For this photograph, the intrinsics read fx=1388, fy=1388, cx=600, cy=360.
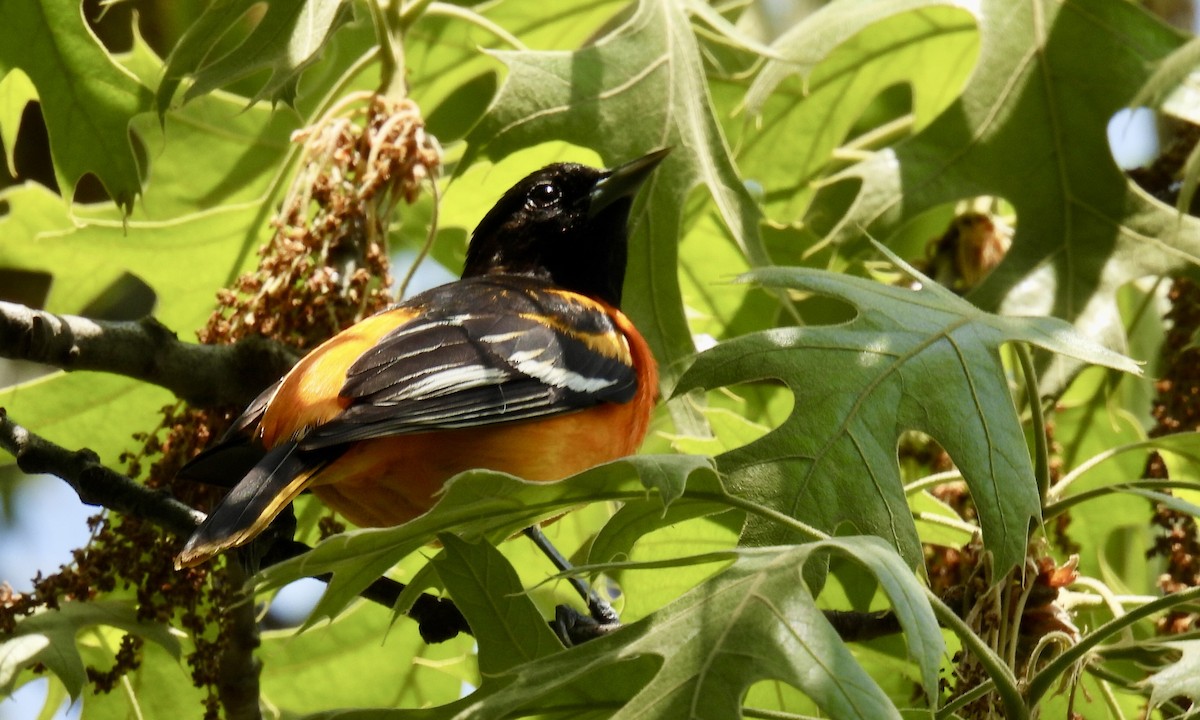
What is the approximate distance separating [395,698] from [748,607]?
6.50ft

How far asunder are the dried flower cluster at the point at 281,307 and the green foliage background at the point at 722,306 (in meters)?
0.09

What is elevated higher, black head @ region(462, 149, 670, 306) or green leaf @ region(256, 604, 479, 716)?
black head @ region(462, 149, 670, 306)

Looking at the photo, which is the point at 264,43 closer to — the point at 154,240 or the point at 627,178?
the point at 154,240

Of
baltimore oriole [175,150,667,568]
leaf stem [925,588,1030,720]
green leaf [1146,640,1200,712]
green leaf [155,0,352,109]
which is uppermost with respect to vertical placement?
green leaf [155,0,352,109]

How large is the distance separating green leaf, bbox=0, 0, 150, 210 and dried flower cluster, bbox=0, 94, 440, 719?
0.40m

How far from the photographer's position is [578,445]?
318 cm

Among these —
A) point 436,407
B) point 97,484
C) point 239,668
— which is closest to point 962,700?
point 436,407

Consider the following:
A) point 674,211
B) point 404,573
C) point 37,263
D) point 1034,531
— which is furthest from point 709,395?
point 37,263

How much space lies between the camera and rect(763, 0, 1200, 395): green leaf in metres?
3.49

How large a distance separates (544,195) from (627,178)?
556mm

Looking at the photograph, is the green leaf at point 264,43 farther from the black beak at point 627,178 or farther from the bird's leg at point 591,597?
the bird's leg at point 591,597

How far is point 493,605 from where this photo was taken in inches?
85.8

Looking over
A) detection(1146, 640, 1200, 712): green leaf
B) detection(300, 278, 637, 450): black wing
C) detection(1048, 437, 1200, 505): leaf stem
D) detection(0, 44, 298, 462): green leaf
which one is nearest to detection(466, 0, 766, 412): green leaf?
detection(300, 278, 637, 450): black wing

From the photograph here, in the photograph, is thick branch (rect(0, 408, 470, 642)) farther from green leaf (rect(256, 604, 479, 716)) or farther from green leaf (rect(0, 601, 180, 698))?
green leaf (rect(256, 604, 479, 716))
